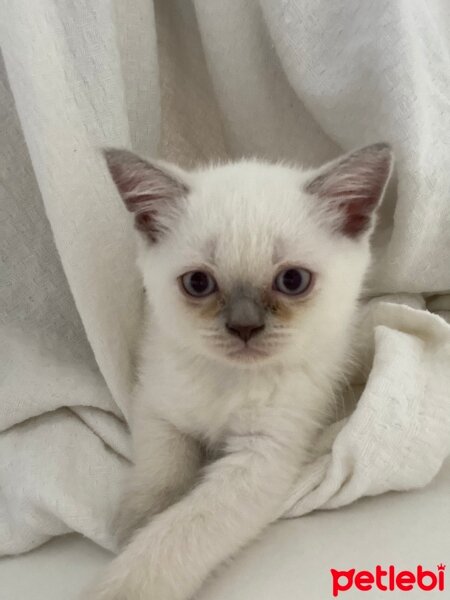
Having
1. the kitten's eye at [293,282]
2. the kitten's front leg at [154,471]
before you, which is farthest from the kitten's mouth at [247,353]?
the kitten's front leg at [154,471]

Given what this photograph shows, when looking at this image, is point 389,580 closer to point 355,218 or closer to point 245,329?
point 245,329

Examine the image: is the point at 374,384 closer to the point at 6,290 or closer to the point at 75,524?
the point at 75,524

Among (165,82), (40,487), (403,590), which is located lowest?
(403,590)

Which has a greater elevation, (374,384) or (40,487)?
(374,384)

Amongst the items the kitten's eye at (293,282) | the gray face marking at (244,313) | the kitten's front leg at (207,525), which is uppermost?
the kitten's eye at (293,282)

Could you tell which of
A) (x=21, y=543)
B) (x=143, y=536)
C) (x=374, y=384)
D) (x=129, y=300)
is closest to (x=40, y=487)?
(x=21, y=543)

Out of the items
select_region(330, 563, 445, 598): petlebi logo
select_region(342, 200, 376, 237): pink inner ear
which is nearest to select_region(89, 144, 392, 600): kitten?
select_region(342, 200, 376, 237): pink inner ear

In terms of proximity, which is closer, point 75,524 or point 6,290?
point 75,524

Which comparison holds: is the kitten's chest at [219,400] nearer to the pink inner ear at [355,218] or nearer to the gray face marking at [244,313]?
the gray face marking at [244,313]
